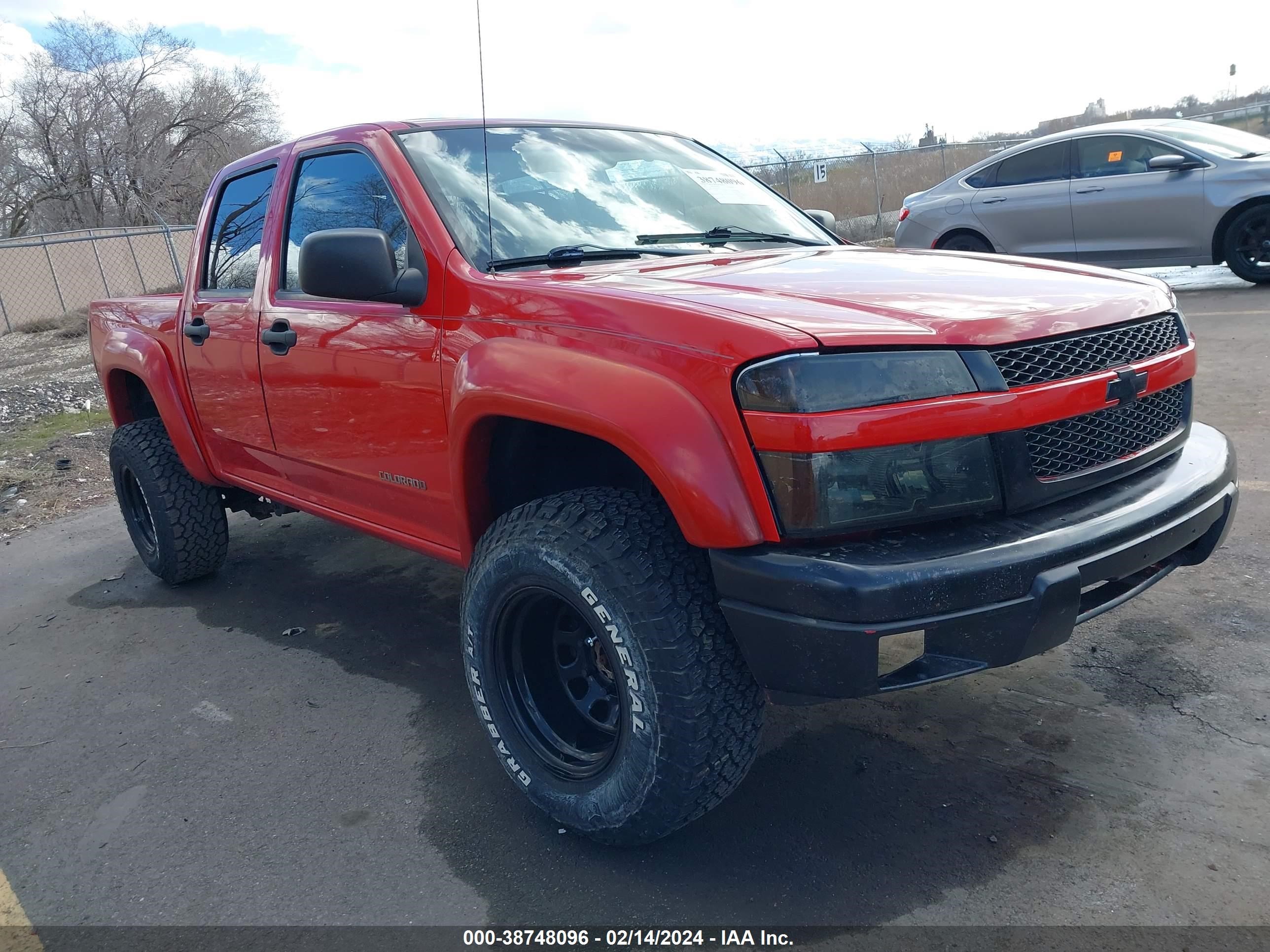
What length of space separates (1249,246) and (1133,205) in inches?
40.5

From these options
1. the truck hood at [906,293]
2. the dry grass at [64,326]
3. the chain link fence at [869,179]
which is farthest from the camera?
the dry grass at [64,326]

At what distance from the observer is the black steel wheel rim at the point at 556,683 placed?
2.69 m

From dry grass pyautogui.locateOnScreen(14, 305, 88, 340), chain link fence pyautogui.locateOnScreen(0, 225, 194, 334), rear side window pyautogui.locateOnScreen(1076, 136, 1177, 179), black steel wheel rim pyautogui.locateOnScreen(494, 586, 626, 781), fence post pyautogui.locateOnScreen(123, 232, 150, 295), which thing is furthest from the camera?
fence post pyautogui.locateOnScreen(123, 232, 150, 295)

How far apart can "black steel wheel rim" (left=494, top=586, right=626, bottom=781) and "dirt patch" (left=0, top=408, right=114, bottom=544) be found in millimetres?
4790

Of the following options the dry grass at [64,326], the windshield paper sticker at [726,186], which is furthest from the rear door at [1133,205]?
the dry grass at [64,326]

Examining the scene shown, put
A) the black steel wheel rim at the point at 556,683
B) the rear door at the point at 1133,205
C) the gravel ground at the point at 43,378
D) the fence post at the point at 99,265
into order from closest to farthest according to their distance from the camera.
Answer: the black steel wheel rim at the point at 556,683 → the rear door at the point at 1133,205 → the gravel ground at the point at 43,378 → the fence post at the point at 99,265

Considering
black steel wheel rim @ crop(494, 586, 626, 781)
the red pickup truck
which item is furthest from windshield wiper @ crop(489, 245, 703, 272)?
black steel wheel rim @ crop(494, 586, 626, 781)

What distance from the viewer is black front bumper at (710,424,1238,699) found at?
2.05m

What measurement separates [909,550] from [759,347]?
0.52 m

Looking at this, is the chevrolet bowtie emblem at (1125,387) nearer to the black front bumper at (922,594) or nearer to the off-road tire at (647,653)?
the black front bumper at (922,594)

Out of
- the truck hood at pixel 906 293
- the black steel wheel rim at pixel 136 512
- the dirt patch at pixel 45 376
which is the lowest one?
the dirt patch at pixel 45 376

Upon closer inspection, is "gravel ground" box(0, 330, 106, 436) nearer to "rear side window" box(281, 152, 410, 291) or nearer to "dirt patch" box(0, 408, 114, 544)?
"dirt patch" box(0, 408, 114, 544)

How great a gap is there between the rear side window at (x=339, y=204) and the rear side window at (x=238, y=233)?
0.24 meters

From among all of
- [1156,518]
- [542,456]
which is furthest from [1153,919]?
[542,456]
